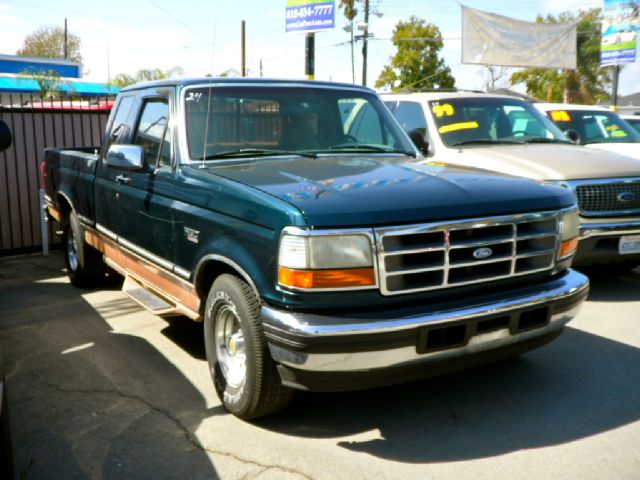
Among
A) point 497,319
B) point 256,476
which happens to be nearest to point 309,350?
point 256,476

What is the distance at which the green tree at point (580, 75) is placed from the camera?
1422 inches

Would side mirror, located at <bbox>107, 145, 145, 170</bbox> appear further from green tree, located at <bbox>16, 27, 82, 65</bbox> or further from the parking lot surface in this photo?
green tree, located at <bbox>16, 27, 82, 65</bbox>

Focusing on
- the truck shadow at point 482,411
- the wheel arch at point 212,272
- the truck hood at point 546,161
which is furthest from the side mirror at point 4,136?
the truck hood at point 546,161

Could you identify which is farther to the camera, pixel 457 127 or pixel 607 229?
pixel 457 127

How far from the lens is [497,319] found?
10.2ft

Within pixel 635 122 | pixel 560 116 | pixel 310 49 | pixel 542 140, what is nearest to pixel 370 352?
pixel 542 140

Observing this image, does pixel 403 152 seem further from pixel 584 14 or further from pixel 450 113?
pixel 584 14

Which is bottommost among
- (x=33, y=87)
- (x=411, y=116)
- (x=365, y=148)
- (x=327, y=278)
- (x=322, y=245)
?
(x=327, y=278)

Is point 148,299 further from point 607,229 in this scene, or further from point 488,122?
point 488,122

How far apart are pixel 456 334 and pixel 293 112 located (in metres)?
2.05

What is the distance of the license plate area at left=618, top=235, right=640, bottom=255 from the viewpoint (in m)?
5.75

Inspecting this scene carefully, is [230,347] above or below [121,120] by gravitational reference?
below

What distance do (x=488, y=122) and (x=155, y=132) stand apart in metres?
4.20

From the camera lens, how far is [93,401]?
375cm
